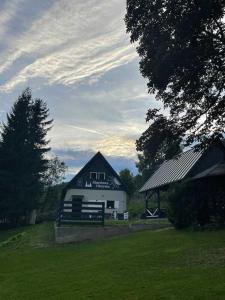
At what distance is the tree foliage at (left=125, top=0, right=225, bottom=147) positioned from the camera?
49.2 ft

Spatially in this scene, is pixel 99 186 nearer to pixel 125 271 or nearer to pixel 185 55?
pixel 185 55

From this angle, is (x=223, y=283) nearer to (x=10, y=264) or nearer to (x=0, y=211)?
(x=10, y=264)

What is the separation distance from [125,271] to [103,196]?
34.4 metres

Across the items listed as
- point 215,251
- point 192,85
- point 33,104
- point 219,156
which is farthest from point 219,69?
point 33,104

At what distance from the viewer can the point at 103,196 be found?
4597cm

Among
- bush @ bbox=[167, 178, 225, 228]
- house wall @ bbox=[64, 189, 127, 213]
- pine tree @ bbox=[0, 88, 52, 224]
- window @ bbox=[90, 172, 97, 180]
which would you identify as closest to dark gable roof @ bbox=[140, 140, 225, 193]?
bush @ bbox=[167, 178, 225, 228]

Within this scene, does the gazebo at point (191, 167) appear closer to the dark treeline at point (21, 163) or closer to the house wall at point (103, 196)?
the house wall at point (103, 196)

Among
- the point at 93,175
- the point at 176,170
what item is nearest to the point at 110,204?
the point at 93,175

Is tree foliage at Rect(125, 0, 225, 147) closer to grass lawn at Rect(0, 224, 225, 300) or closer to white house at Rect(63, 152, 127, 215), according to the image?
grass lawn at Rect(0, 224, 225, 300)

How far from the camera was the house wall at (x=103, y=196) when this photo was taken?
45.3 meters

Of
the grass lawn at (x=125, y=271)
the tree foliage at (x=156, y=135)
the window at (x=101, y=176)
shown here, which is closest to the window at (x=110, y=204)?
the window at (x=101, y=176)

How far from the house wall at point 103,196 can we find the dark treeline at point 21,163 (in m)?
3.84

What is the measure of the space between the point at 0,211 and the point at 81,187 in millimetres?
9154

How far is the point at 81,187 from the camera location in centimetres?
Result: 4556
